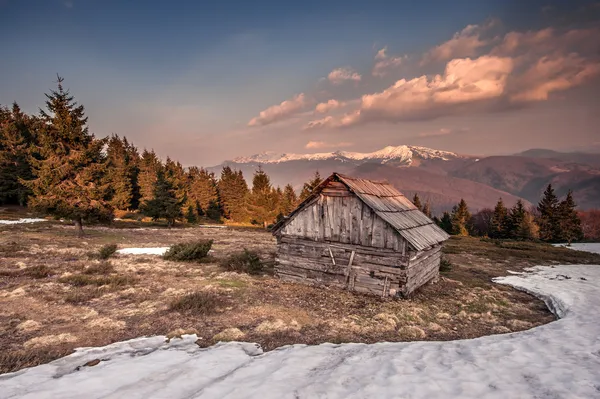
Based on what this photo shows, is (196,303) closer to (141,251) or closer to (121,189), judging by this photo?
(141,251)

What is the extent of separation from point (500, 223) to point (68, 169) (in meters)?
75.5

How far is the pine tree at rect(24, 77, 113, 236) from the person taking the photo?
2484 centimetres

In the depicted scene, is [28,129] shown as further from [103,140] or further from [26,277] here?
[26,277]

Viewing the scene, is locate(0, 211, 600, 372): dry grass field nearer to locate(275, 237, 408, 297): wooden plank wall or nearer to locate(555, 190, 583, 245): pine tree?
locate(275, 237, 408, 297): wooden plank wall

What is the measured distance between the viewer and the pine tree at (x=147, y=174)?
180 ft

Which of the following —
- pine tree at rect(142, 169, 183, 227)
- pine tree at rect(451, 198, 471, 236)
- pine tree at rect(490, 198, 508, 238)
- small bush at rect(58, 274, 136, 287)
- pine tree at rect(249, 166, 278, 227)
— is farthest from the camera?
pine tree at rect(451, 198, 471, 236)

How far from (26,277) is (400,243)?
18618mm

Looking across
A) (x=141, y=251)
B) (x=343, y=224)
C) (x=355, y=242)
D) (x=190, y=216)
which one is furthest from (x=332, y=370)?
(x=190, y=216)

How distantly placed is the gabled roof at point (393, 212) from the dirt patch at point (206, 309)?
114 inches

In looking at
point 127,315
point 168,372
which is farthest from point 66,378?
point 127,315

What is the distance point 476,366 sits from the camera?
6840 millimetres

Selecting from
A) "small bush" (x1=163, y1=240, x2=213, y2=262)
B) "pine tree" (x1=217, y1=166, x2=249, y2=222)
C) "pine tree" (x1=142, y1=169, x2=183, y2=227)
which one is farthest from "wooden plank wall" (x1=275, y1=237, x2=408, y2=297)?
"pine tree" (x1=217, y1=166, x2=249, y2=222)

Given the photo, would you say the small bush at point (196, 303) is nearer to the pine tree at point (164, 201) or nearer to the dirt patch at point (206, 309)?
the dirt patch at point (206, 309)

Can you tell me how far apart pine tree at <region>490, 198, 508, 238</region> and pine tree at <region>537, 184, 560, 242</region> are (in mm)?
5905
